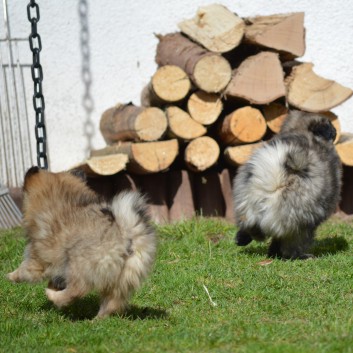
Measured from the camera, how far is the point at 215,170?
1011 cm

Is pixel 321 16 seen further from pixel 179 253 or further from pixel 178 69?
pixel 179 253

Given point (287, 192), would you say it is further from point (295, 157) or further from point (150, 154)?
point (150, 154)

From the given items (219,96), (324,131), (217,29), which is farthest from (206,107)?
(324,131)

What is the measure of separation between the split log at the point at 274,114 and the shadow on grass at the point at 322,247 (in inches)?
64.7

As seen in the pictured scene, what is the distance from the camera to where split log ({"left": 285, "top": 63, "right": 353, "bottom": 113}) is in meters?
9.48

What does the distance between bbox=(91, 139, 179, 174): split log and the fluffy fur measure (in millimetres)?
3535

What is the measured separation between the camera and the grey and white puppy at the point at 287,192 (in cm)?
723

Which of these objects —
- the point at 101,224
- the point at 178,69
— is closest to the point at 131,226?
the point at 101,224

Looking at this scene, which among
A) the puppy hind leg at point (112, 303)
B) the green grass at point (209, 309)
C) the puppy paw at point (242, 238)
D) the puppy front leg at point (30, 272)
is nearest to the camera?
the green grass at point (209, 309)

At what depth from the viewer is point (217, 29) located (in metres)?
9.46

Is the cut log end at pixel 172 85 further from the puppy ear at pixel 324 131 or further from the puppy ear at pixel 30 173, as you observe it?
the puppy ear at pixel 30 173

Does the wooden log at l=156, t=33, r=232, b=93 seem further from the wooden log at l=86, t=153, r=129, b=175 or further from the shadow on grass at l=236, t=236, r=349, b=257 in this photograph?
the shadow on grass at l=236, t=236, r=349, b=257

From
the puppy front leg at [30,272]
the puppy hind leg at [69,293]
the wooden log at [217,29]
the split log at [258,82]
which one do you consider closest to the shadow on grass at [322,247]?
the split log at [258,82]

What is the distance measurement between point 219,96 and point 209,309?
3974 millimetres
